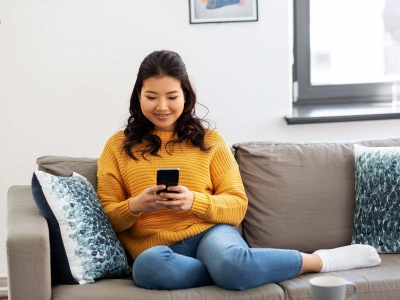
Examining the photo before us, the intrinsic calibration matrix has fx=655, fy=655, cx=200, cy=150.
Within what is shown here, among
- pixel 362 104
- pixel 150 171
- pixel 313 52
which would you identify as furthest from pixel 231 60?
pixel 150 171

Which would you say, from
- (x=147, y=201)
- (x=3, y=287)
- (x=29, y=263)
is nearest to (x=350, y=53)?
(x=147, y=201)

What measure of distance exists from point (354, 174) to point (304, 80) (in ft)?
3.40

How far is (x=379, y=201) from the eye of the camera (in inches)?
88.2

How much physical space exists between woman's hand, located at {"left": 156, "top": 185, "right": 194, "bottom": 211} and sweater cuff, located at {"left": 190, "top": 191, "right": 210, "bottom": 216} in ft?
0.09

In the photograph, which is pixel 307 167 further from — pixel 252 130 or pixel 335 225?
pixel 252 130

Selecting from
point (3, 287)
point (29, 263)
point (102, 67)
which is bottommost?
point (3, 287)

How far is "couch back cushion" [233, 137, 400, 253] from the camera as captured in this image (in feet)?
7.59

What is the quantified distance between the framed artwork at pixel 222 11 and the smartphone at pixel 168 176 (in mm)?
1226

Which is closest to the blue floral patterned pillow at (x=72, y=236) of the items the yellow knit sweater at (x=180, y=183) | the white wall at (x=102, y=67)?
the yellow knit sweater at (x=180, y=183)

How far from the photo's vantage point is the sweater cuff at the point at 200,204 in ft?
6.79

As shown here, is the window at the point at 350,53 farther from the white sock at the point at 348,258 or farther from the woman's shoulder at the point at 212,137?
the white sock at the point at 348,258

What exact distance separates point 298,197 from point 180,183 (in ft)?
1.47

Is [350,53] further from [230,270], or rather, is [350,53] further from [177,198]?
[230,270]

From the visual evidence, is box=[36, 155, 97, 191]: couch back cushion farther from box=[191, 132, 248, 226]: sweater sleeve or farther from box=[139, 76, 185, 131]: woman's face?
box=[191, 132, 248, 226]: sweater sleeve
